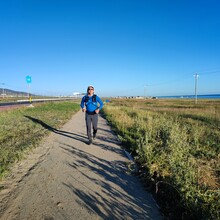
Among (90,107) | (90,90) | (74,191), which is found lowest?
(74,191)

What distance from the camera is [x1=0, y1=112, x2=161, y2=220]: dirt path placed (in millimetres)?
2689

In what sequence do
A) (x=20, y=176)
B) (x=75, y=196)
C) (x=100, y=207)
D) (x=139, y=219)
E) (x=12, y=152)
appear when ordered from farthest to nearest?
(x=12, y=152), (x=20, y=176), (x=75, y=196), (x=100, y=207), (x=139, y=219)

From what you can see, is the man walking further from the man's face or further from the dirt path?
the dirt path

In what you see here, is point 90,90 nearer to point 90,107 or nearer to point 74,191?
point 90,107

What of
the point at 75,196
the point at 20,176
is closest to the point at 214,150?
the point at 75,196

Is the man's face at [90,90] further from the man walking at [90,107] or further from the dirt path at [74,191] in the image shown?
the dirt path at [74,191]

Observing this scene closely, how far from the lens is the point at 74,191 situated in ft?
10.8

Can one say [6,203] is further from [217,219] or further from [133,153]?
[133,153]

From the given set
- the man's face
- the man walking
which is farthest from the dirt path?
the man's face

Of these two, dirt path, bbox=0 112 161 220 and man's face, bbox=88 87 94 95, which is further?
man's face, bbox=88 87 94 95

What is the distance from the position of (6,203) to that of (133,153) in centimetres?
372

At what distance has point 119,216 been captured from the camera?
2604 millimetres

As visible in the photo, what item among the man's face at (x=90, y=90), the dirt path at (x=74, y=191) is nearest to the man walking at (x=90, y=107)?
the man's face at (x=90, y=90)

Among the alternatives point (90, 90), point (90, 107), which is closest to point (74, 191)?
point (90, 107)
